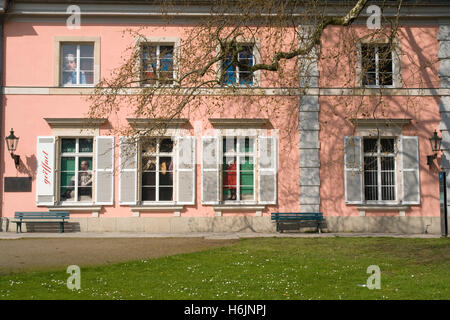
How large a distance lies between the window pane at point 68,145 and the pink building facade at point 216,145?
1.6 inches

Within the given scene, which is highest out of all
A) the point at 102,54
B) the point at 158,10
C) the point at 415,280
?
the point at 158,10

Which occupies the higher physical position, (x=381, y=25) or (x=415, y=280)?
(x=381, y=25)

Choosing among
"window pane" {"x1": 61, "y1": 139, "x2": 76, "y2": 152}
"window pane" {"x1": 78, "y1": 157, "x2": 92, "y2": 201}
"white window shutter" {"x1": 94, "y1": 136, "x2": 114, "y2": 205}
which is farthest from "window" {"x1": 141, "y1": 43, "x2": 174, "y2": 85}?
"window pane" {"x1": 78, "y1": 157, "x2": 92, "y2": 201}

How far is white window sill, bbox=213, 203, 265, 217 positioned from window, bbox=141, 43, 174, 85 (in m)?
3.96

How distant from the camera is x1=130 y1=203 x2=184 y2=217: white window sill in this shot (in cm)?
1417

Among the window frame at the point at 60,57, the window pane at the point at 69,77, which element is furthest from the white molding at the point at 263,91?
the window pane at the point at 69,77

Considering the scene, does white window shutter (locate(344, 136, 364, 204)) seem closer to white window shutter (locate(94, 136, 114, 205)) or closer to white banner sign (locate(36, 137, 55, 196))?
white window shutter (locate(94, 136, 114, 205))

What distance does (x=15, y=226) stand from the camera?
1406 centimetres

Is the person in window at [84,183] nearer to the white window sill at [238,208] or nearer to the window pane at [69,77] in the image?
the window pane at [69,77]

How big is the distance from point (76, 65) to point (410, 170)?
1029cm

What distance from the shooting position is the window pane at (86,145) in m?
14.5
